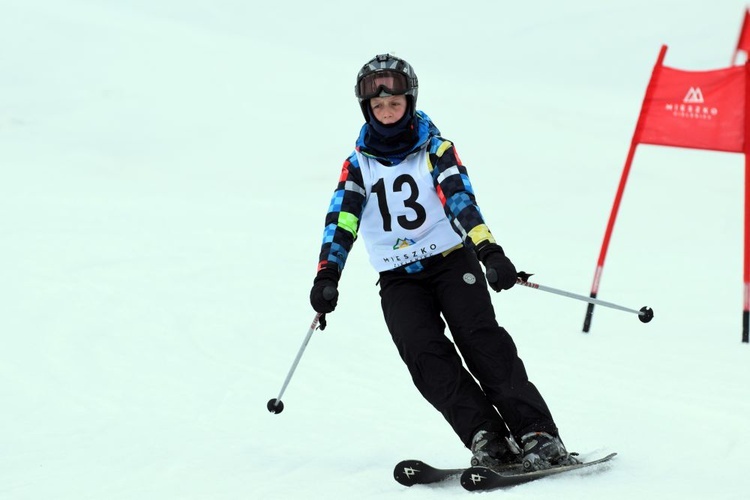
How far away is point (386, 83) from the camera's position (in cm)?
459

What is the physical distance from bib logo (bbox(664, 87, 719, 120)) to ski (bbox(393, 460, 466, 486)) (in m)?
4.84

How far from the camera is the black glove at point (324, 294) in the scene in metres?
4.38

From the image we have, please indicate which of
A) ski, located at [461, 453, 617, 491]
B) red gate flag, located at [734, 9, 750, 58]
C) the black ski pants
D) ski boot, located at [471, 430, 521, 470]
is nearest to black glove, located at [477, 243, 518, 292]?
the black ski pants

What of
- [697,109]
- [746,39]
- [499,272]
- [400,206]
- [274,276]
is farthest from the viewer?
[746,39]

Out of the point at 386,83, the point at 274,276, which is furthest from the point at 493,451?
the point at 274,276

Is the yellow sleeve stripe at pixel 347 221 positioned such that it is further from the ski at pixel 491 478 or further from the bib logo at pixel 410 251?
the ski at pixel 491 478

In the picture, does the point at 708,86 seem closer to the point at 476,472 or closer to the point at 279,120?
the point at 476,472

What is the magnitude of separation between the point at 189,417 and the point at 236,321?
2.28 m

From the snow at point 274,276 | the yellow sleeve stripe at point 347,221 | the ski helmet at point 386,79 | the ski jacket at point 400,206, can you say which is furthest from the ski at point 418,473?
the ski helmet at point 386,79

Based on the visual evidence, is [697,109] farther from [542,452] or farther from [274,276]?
[542,452]

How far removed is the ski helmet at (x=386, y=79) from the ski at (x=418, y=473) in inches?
65.1

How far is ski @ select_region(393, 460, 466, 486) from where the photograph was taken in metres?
4.24

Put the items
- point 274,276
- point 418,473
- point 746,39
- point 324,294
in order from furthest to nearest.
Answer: point 746,39
point 274,276
point 324,294
point 418,473

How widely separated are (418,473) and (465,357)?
0.57m
